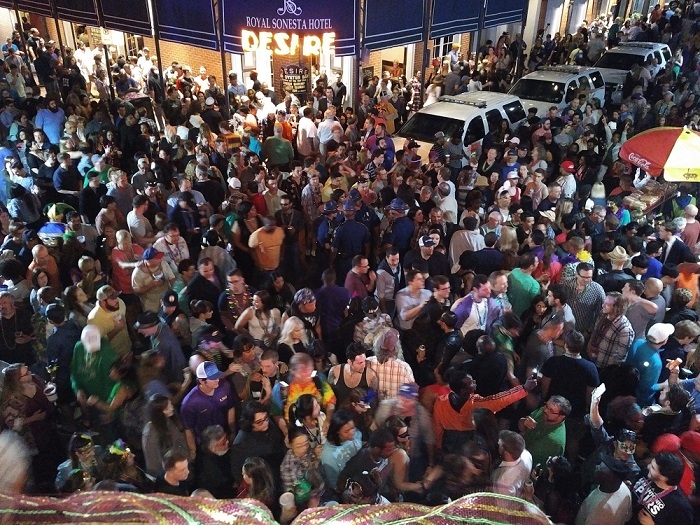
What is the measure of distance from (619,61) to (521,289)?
1432 centimetres

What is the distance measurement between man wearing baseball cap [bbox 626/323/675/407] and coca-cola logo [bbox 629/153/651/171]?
10.9ft

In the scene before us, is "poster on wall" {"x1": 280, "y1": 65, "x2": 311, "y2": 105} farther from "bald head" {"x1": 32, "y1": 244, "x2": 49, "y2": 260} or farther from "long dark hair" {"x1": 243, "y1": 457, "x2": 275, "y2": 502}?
"long dark hair" {"x1": 243, "y1": 457, "x2": 275, "y2": 502}

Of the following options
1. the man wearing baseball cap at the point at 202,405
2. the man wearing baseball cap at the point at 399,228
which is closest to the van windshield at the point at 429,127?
the man wearing baseball cap at the point at 399,228

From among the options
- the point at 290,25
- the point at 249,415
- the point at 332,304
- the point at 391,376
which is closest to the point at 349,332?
the point at 332,304

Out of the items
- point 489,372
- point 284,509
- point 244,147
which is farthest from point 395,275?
point 244,147

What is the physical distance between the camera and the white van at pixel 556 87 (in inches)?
544

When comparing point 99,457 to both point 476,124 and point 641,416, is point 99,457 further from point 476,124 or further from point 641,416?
point 476,124

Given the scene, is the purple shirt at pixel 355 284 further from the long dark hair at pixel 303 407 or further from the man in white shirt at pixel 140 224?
the man in white shirt at pixel 140 224

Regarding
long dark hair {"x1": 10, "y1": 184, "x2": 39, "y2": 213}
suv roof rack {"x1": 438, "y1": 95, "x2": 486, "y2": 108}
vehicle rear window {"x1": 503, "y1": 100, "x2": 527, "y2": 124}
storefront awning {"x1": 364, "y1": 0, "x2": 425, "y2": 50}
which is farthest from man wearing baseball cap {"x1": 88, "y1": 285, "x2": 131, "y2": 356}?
storefront awning {"x1": 364, "y1": 0, "x2": 425, "y2": 50}

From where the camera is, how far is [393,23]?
46.5 ft

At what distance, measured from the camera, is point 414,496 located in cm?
416

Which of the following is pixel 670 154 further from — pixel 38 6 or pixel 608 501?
pixel 38 6

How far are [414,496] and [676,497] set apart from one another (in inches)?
63.9

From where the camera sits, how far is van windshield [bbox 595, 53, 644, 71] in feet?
56.4
